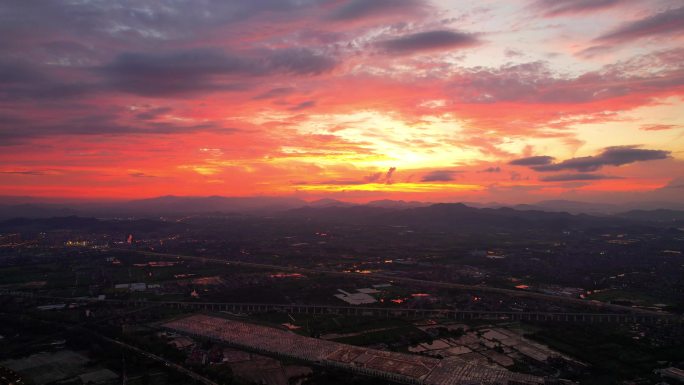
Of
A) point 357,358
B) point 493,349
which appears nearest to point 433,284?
point 493,349

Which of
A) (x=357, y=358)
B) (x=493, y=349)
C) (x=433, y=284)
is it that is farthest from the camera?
(x=433, y=284)

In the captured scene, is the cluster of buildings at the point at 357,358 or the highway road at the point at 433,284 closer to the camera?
the cluster of buildings at the point at 357,358

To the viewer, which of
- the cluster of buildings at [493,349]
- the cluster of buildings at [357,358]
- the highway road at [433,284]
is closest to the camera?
the cluster of buildings at [357,358]

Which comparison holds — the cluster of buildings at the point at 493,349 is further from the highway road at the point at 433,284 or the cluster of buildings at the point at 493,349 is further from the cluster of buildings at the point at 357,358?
the highway road at the point at 433,284

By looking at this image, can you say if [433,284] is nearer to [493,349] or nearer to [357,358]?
[493,349]

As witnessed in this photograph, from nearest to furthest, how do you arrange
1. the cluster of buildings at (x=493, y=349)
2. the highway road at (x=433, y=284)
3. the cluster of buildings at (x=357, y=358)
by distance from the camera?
the cluster of buildings at (x=357, y=358), the cluster of buildings at (x=493, y=349), the highway road at (x=433, y=284)

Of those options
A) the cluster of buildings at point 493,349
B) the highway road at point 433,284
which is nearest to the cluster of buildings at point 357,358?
the cluster of buildings at point 493,349

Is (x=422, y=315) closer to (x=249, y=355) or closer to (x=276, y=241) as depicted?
(x=249, y=355)

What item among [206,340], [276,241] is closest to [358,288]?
[206,340]

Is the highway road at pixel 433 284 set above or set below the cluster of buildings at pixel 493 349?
above

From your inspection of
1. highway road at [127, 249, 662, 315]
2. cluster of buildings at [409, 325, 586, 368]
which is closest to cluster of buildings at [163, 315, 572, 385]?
cluster of buildings at [409, 325, 586, 368]

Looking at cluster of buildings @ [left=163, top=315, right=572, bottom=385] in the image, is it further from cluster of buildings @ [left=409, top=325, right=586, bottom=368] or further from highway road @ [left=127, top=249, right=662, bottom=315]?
highway road @ [left=127, top=249, right=662, bottom=315]
